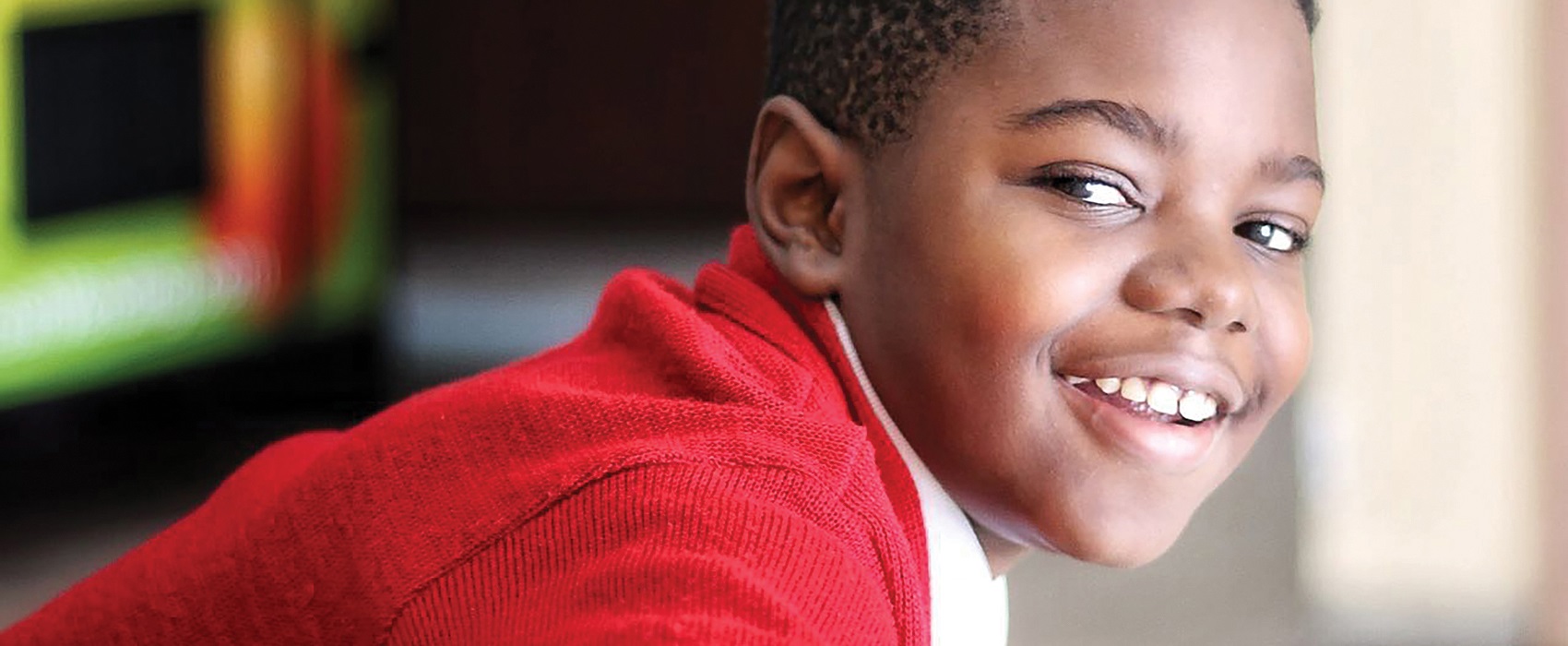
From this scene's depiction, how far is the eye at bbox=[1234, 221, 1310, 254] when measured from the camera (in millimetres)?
947

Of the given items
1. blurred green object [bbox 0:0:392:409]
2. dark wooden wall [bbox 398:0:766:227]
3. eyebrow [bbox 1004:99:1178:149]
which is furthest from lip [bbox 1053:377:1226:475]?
dark wooden wall [bbox 398:0:766:227]

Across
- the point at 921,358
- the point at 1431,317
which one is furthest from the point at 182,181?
the point at 1431,317

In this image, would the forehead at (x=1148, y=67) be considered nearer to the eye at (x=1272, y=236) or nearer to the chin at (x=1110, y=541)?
the eye at (x=1272, y=236)

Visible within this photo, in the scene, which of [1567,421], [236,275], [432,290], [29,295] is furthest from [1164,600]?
[29,295]

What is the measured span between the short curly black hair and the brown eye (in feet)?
0.27

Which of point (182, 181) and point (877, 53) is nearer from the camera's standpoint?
point (877, 53)

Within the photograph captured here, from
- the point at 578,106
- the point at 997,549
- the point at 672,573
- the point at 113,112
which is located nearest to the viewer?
the point at 672,573

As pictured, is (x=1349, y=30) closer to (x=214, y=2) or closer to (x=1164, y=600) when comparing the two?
(x=1164, y=600)

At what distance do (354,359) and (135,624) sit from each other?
131 centimetres

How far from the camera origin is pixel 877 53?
38.6 inches

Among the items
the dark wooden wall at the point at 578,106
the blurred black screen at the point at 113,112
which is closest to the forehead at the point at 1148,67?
the blurred black screen at the point at 113,112

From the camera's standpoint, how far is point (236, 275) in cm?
195

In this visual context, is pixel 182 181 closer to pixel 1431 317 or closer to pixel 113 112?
pixel 113 112

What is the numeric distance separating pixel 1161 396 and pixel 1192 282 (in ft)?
0.20
